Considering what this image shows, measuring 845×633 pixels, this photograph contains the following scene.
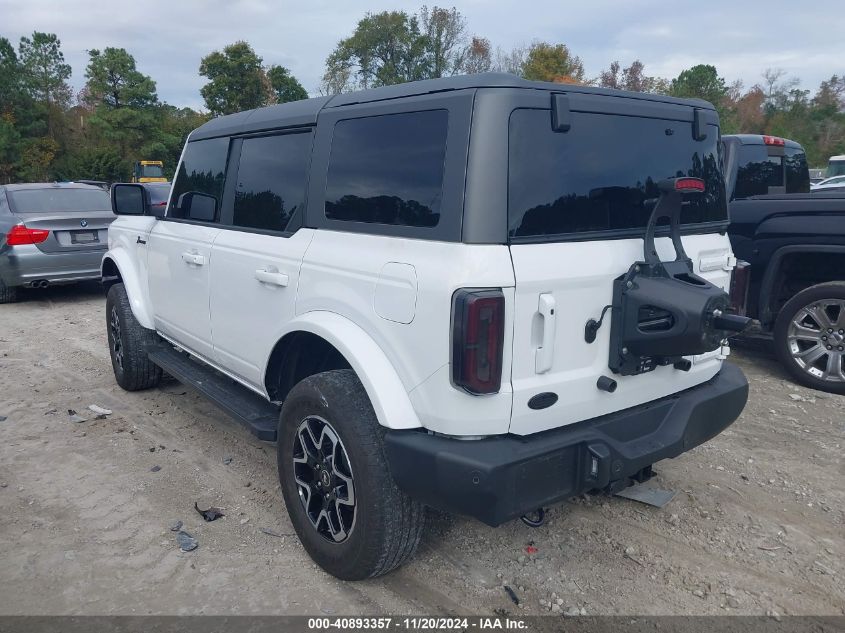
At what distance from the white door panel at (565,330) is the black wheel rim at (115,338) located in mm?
4085

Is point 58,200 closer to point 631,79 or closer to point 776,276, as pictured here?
point 776,276

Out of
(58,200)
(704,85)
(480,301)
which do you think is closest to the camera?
(480,301)

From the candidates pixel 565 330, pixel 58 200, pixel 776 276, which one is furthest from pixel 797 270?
pixel 58 200

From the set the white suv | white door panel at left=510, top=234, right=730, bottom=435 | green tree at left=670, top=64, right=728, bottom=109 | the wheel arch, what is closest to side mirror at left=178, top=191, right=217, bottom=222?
the white suv

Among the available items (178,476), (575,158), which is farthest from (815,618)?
(178,476)

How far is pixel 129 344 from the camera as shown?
5.25 meters

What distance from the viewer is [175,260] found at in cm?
435

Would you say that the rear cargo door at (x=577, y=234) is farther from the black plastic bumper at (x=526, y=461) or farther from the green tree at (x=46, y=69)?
the green tree at (x=46, y=69)

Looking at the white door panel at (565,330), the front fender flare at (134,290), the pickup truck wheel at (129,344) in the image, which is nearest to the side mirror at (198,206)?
the front fender flare at (134,290)

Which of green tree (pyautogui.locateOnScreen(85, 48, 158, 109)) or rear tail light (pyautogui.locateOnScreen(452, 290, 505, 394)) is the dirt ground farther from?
green tree (pyautogui.locateOnScreen(85, 48, 158, 109))

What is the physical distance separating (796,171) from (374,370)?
5.79m

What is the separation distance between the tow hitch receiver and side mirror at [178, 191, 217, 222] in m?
2.54

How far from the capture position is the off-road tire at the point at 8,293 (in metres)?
9.26

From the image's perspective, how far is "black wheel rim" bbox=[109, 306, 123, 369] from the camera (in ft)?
17.9
